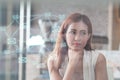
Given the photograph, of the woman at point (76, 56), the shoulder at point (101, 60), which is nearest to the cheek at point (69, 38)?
the woman at point (76, 56)

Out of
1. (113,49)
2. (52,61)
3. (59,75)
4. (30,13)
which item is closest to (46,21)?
(30,13)

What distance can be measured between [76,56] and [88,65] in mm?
105

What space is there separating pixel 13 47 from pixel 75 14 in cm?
50

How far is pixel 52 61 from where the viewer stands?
152cm

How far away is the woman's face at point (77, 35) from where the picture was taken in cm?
148

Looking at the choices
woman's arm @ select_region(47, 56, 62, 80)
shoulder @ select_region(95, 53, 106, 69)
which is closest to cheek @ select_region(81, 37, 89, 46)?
shoulder @ select_region(95, 53, 106, 69)

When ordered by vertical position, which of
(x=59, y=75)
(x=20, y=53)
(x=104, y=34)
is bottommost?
(x=59, y=75)

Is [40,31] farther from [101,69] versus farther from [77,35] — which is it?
[101,69]

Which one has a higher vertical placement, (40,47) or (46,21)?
(46,21)

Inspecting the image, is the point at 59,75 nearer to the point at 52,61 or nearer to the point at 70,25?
the point at 52,61

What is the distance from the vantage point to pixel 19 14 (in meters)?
1.52

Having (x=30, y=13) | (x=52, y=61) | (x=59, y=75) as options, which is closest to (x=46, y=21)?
(x=30, y=13)

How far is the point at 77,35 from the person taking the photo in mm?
1479

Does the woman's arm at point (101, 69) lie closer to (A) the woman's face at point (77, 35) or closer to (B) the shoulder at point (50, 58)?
(A) the woman's face at point (77, 35)
